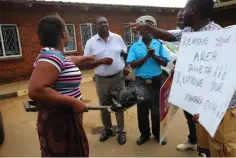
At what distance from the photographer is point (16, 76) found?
33.2 ft

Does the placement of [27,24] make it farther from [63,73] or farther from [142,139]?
[63,73]

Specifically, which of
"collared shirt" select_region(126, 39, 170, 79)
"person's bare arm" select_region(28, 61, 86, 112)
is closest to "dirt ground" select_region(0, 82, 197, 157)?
"collared shirt" select_region(126, 39, 170, 79)

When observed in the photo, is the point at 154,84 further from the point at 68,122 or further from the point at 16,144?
the point at 16,144

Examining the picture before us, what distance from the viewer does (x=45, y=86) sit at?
1759 mm

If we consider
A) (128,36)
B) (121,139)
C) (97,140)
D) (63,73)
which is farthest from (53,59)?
(128,36)

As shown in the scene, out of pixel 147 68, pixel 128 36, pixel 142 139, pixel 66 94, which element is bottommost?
pixel 142 139

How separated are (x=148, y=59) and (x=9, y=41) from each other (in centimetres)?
791

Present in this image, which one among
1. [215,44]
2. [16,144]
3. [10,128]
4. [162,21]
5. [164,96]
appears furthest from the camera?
[162,21]

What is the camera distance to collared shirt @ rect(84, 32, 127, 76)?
3.86 meters

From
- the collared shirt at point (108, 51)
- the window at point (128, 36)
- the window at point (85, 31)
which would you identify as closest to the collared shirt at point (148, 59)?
the collared shirt at point (108, 51)

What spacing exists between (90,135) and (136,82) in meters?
1.32

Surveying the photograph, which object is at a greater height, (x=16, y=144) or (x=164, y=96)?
(x=164, y=96)

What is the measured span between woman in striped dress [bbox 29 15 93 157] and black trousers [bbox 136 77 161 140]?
5.81ft

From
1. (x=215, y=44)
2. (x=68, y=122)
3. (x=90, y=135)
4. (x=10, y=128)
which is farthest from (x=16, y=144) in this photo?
(x=215, y=44)
